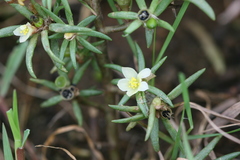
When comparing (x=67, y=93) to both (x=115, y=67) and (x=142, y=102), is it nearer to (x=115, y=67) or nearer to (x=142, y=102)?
(x=115, y=67)

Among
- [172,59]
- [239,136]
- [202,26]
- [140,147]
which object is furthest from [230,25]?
[140,147]

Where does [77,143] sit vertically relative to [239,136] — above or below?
above

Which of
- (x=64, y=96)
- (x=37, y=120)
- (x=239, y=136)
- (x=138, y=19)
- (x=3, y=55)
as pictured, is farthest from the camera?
(x=3, y=55)

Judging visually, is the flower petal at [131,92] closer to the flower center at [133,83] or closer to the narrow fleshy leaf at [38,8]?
the flower center at [133,83]

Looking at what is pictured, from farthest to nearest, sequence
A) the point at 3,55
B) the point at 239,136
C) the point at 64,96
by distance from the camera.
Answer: the point at 3,55 → the point at 239,136 → the point at 64,96

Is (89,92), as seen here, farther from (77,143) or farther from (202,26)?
(202,26)

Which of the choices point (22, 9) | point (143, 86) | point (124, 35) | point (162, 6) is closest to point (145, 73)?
point (143, 86)

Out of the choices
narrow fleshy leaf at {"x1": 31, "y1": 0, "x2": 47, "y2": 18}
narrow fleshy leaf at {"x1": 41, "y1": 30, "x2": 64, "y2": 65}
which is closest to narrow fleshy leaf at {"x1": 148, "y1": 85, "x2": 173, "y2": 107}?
narrow fleshy leaf at {"x1": 41, "y1": 30, "x2": 64, "y2": 65}

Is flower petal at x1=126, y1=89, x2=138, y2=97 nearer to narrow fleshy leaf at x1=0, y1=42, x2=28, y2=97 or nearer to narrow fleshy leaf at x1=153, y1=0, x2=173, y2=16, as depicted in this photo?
narrow fleshy leaf at x1=153, y1=0, x2=173, y2=16

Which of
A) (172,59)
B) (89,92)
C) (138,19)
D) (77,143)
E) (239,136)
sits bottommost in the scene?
(239,136)

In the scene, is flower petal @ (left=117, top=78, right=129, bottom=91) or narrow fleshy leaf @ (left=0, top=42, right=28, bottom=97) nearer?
flower petal @ (left=117, top=78, right=129, bottom=91)
